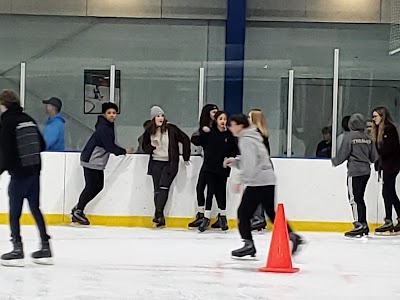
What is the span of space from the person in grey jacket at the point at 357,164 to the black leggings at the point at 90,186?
2514 millimetres

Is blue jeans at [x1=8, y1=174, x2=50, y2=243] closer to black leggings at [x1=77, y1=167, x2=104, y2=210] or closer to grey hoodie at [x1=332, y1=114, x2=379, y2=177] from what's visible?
black leggings at [x1=77, y1=167, x2=104, y2=210]

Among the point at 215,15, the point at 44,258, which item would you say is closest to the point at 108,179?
the point at 44,258

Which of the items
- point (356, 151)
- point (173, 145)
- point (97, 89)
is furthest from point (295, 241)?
point (97, 89)

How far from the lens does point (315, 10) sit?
1302cm

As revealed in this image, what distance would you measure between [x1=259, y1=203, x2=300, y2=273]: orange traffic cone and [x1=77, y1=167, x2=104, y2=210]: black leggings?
3476mm

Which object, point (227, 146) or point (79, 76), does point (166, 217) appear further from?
point (79, 76)

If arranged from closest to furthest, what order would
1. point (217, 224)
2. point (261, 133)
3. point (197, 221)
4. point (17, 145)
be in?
1. point (17, 145)
2. point (261, 133)
3. point (217, 224)
4. point (197, 221)

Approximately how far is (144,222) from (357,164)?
2449 millimetres

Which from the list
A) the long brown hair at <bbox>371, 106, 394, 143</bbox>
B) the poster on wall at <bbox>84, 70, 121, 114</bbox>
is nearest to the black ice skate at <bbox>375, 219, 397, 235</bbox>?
the long brown hair at <bbox>371, 106, 394, 143</bbox>

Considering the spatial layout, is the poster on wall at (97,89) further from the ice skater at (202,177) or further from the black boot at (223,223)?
the black boot at (223,223)

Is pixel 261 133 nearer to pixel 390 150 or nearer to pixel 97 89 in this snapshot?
pixel 390 150

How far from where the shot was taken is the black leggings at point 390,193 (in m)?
8.95

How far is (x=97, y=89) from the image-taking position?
1162 centimetres

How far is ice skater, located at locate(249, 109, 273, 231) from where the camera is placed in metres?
8.69
